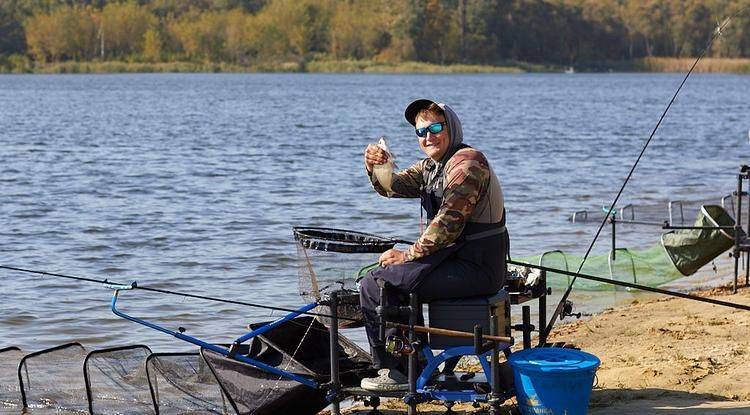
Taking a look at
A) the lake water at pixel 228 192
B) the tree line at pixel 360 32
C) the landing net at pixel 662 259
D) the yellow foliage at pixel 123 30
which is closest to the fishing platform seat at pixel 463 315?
the lake water at pixel 228 192

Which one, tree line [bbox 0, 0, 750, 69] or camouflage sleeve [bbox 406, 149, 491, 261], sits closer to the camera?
camouflage sleeve [bbox 406, 149, 491, 261]

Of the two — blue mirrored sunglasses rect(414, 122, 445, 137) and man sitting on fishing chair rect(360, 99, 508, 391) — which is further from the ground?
blue mirrored sunglasses rect(414, 122, 445, 137)

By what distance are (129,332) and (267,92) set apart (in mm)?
71880

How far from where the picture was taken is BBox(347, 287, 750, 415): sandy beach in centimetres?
705

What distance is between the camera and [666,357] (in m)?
8.23

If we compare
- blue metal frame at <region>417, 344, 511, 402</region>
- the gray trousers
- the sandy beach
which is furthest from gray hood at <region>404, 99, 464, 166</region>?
the sandy beach

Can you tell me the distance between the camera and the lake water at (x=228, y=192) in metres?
11.8

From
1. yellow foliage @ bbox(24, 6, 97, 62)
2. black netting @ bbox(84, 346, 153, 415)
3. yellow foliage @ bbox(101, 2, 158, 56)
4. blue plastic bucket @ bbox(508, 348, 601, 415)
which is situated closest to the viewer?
blue plastic bucket @ bbox(508, 348, 601, 415)

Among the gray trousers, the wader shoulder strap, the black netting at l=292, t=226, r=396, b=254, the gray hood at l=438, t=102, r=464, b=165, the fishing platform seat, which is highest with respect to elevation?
the gray hood at l=438, t=102, r=464, b=165

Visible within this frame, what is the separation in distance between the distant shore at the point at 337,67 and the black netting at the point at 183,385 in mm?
130935

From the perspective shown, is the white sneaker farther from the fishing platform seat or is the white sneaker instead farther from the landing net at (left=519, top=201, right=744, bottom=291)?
the landing net at (left=519, top=201, right=744, bottom=291)

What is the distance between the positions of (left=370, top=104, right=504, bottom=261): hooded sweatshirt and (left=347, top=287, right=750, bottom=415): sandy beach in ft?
3.81

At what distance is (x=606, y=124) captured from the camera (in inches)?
1845

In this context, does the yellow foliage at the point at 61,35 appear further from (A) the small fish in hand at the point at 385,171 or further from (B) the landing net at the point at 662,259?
(A) the small fish in hand at the point at 385,171
